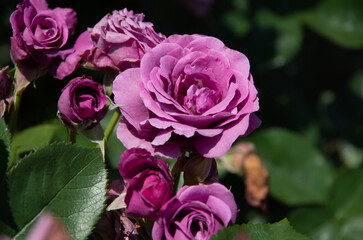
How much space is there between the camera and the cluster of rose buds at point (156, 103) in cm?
76

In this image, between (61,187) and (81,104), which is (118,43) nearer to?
(81,104)

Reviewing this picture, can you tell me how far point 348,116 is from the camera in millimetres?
2076

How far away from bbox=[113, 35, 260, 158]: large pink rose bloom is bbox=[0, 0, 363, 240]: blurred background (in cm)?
73

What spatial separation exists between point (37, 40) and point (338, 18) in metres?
1.38

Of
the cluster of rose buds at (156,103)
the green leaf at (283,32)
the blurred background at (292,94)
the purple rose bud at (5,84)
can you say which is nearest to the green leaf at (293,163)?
the blurred background at (292,94)

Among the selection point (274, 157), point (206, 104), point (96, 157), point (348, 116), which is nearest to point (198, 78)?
point (206, 104)

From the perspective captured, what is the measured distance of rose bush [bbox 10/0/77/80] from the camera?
2.96 feet

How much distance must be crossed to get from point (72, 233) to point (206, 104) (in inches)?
11.4

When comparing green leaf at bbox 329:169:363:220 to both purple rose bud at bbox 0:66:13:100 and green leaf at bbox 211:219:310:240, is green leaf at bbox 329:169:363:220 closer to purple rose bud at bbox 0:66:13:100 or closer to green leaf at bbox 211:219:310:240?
green leaf at bbox 211:219:310:240

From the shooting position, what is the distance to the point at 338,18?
1.95 metres

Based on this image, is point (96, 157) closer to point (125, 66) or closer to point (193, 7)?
point (125, 66)

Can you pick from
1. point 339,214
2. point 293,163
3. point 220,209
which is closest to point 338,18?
point 293,163

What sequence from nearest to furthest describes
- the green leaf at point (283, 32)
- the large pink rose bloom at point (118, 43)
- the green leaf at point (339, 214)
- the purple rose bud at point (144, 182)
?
the purple rose bud at point (144, 182), the large pink rose bloom at point (118, 43), the green leaf at point (339, 214), the green leaf at point (283, 32)

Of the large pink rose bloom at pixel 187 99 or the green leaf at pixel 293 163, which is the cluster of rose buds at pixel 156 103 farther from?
the green leaf at pixel 293 163
